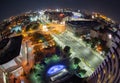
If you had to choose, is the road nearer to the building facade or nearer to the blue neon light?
the blue neon light

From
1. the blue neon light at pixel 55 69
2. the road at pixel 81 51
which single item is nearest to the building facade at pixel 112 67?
the blue neon light at pixel 55 69

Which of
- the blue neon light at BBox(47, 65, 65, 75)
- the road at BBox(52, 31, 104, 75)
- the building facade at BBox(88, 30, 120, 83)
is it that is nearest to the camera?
the building facade at BBox(88, 30, 120, 83)

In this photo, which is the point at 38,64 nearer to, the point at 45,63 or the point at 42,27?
the point at 45,63

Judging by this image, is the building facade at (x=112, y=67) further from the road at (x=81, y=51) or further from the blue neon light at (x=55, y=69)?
the road at (x=81, y=51)

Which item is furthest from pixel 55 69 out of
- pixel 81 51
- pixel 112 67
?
pixel 112 67

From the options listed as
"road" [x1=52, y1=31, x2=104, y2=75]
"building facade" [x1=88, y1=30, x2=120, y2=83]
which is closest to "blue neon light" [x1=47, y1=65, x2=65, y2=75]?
"road" [x1=52, y1=31, x2=104, y2=75]

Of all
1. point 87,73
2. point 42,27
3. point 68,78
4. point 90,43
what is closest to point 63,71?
point 68,78

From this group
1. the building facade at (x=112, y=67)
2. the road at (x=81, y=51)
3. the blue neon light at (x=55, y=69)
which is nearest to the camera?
the building facade at (x=112, y=67)

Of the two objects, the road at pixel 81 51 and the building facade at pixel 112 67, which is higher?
the road at pixel 81 51

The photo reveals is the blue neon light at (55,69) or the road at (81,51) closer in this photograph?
the blue neon light at (55,69)

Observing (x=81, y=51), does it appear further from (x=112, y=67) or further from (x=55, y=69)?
(x=112, y=67)
